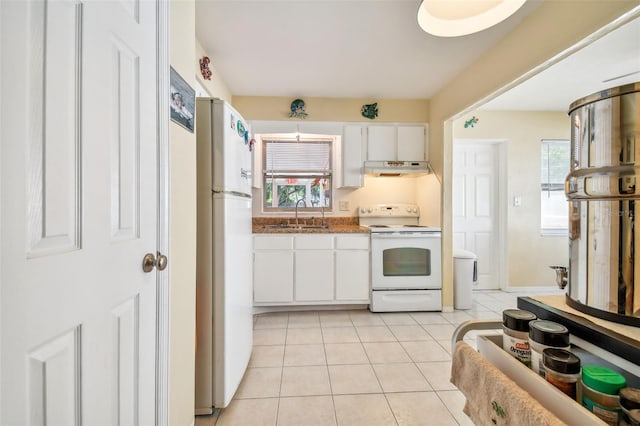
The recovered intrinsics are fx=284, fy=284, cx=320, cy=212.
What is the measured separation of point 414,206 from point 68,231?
3.50 meters

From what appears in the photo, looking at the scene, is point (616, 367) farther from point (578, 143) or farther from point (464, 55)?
point (464, 55)

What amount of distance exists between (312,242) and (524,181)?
9.55ft

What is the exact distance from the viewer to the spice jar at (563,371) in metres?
0.51

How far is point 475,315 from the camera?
2957 millimetres

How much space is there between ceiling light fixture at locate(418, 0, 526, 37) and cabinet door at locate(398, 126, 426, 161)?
1985 mm

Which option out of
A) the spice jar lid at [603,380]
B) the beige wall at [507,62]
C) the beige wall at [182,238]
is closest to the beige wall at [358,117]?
the beige wall at [507,62]

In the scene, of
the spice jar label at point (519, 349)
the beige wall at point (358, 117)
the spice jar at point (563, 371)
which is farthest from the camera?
the beige wall at point (358, 117)

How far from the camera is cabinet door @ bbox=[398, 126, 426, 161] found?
337 centimetres

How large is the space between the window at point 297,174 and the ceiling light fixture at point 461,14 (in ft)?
7.40

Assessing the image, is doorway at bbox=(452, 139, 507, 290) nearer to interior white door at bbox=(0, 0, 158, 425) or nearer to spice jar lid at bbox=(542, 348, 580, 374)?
spice jar lid at bbox=(542, 348, 580, 374)

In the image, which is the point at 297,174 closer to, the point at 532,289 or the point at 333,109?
the point at 333,109

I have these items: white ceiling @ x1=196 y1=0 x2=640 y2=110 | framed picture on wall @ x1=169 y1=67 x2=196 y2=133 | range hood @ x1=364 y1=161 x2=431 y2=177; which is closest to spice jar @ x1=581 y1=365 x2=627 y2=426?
framed picture on wall @ x1=169 y1=67 x2=196 y2=133

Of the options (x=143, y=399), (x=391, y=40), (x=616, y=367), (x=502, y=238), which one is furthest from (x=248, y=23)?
(x=502, y=238)

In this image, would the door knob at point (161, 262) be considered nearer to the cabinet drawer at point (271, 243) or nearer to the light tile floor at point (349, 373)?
the light tile floor at point (349, 373)
